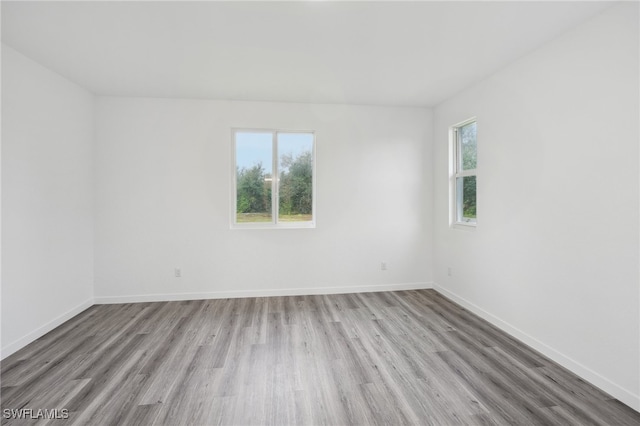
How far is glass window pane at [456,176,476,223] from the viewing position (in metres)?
3.57

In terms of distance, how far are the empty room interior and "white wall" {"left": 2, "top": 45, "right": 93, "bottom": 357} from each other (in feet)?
0.08

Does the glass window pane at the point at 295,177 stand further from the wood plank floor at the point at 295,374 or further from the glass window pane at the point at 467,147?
the glass window pane at the point at 467,147

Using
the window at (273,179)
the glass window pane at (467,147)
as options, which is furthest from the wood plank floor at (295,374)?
the glass window pane at (467,147)

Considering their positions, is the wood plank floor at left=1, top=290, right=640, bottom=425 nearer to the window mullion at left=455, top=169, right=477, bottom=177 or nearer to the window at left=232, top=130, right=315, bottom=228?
the window at left=232, top=130, right=315, bottom=228

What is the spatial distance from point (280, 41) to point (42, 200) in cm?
276

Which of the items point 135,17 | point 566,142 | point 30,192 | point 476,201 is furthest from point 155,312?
point 566,142

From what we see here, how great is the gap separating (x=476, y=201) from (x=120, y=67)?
4093 mm

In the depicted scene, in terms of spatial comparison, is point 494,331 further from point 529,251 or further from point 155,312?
point 155,312

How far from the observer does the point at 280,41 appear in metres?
2.42

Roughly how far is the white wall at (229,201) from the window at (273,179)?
0.15 metres

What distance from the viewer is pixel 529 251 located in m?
2.65

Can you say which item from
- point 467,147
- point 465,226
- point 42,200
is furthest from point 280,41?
point 465,226

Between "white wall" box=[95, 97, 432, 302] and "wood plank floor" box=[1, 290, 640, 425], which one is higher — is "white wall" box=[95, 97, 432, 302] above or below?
above

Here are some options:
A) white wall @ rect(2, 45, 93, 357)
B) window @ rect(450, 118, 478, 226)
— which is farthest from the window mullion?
white wall @ rect(2, 45, 93, 357)
